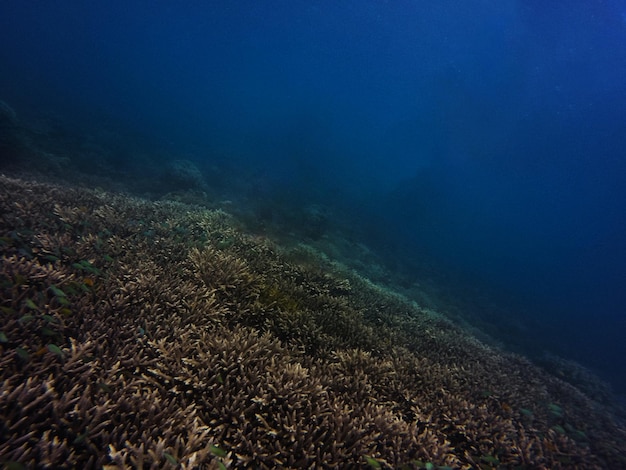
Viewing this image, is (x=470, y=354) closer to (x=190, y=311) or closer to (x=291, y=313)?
(x=291, y=313)

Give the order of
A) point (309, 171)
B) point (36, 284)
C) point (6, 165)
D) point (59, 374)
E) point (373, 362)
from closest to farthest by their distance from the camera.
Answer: point (59, 374)
point (36, 284)
point (373, 362)
point (6, 165)
point (309, 171)

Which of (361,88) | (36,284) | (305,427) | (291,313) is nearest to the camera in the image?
(305,427)

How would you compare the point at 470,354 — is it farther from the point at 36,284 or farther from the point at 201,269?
the point at 36,284

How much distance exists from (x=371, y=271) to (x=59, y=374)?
14.9m

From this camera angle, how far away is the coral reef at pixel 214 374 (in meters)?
2.11

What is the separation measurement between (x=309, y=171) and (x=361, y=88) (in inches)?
3830

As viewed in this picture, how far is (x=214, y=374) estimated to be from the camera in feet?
9.50

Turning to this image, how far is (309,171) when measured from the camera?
47.9m

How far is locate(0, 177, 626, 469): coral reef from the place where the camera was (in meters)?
2.11

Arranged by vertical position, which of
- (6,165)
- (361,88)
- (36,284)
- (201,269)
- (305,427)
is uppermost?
(361,88)

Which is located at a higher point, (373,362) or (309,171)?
(309,171)

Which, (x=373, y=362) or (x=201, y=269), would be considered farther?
(x=201, y=269)

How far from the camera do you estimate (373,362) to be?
421cm

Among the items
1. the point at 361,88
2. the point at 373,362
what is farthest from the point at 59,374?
the point at 361,88
